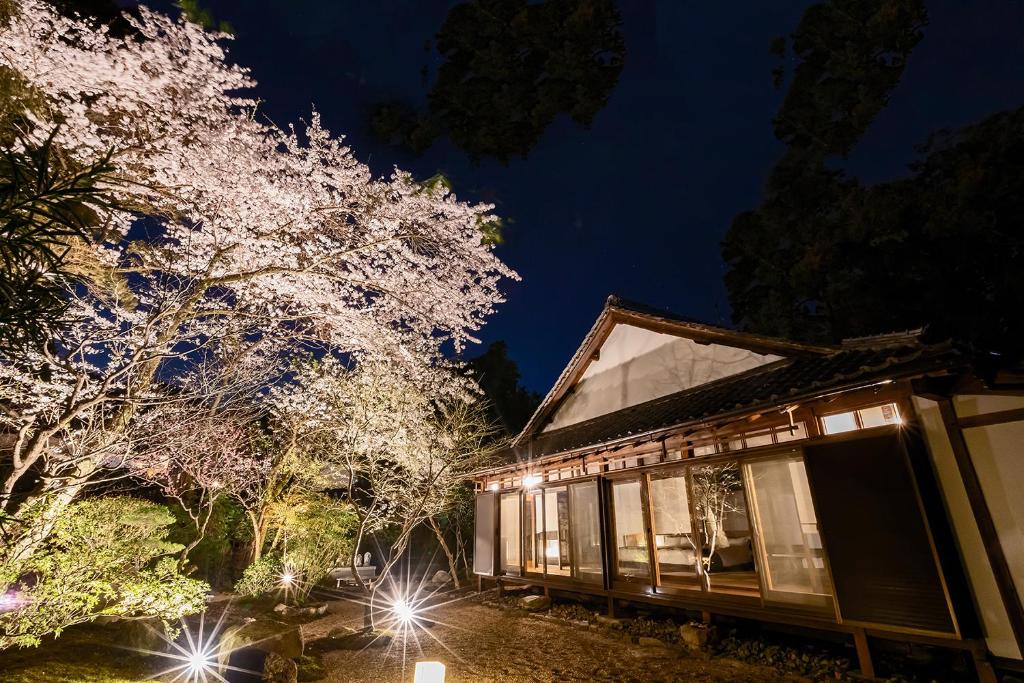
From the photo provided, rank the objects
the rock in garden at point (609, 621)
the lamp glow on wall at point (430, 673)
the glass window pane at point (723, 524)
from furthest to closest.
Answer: the glass window pane at point (723, 524), the rock in garden at point (609, 621), the lamp glow on wall at point (430, 673)

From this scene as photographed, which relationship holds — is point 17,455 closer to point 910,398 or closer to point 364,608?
point 364,608

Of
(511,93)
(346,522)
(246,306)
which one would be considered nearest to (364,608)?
(346,522)

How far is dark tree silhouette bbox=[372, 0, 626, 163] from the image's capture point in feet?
34.6

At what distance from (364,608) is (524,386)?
15.2 metres

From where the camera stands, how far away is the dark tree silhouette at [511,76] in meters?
10.5

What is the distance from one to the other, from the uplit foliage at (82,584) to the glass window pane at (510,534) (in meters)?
6.74

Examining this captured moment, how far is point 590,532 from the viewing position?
8742 millimetres

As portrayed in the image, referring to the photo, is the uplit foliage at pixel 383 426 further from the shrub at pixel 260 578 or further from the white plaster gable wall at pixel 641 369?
the white plaster gable wall at pixel 641 369

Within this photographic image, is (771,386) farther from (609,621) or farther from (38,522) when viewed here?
(38,522)

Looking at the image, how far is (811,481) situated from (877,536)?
79 cm

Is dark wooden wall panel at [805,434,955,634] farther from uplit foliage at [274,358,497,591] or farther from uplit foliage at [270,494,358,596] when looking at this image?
uplit foliage at [270,494,358,596]

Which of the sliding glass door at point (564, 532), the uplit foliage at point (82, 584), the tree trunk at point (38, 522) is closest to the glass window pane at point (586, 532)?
the sliding glass door at point (564, 532)

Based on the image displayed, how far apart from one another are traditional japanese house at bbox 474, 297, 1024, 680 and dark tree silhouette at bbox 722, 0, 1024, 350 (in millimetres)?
6299

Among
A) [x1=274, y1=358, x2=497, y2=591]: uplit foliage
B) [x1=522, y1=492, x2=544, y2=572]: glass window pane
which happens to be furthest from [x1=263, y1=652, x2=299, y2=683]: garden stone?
[x1=522, y1=492, x2=544, y2=572]: glass window pane
